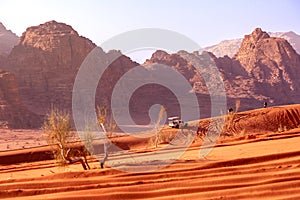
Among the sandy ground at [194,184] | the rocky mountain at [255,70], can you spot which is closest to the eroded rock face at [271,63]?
the rocky mountain at [255,70]

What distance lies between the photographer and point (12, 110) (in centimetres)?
4175

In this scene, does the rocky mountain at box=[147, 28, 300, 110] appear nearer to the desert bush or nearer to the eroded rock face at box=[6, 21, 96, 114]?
the eroded rock face at box=[6, 21, 96, 114]

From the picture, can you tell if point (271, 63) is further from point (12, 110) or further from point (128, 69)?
point (12, 110)

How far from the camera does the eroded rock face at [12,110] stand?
40278 millimetres

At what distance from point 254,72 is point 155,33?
63470 millimetres

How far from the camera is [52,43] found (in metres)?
55.0

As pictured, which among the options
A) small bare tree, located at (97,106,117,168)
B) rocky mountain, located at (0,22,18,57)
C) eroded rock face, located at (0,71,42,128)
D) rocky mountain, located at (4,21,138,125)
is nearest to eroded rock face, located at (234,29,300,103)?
rocky mountain, located at (4,21,138,125)

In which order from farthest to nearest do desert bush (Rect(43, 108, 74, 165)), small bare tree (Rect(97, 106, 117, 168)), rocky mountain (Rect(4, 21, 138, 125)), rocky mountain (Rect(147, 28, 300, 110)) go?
rocky mountain (Rect(147, 28, 300, 110)), rocky mountain (Rect(4, 21, 138, 125)), desert bush (Rect(43, 108, 74, 165)), small bare tree (Rect(97, 106, 117, 168))

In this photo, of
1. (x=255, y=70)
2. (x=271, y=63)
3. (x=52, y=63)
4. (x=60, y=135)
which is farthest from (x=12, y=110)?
(x=271, y=63)

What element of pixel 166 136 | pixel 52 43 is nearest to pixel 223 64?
pixel 52 43

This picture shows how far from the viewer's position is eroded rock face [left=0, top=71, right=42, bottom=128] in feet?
132

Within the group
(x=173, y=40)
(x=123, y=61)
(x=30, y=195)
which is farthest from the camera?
(x=123, y=61)

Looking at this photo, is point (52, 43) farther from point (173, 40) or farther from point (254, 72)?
point (173, 40)

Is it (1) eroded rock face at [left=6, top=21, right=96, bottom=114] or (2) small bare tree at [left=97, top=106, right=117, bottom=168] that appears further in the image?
(1) eroded rock face at [left=6, top=21, right=96, bottom=114]
